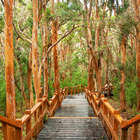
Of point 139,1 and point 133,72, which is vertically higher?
point 139,1

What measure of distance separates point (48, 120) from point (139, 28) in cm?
680

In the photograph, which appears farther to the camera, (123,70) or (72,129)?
(123,70)

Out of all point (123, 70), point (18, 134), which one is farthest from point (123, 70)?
point (18, 134)

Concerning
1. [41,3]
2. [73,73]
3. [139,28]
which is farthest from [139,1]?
[73,73]

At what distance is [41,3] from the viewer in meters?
10.3

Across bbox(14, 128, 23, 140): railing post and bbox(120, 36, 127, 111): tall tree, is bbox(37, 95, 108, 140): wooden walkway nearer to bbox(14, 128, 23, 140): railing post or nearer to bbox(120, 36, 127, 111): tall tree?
bbox(14, 128, 23, 140): railing post

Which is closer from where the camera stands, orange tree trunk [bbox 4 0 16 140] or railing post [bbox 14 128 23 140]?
railing post [bbox 14 128 23 140]

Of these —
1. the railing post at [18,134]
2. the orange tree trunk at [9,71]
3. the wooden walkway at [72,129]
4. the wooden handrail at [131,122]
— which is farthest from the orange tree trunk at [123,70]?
the railing post at [18,134]

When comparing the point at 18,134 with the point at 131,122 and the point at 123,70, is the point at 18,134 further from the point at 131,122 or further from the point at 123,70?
the point at 123,70

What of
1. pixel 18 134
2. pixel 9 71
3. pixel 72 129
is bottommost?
pixel 72 129

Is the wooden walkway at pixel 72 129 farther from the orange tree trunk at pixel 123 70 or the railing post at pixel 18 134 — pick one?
the orange tree trunk at pixel 123 70

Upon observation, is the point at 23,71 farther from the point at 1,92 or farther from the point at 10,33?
the point at 10,33

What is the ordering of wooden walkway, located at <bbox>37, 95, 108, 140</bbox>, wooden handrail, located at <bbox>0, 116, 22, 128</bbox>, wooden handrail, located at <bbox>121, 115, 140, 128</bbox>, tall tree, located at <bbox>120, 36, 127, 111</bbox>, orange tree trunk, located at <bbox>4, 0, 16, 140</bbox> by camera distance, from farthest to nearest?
tall tree, located at <bbox>120, 36, 127, 111</bbox>, wooden walkway, located at <bbox>37, 95, 108, 140</bbox>, orange tree trunk, located at <bbox>4, 0, 16, 140</bbox>, wooden handrail, located at <bbox>121, 115, 140, 128</bbox>, wooden handrail, located at <bbox>0, 116, 22, 128</bbox>

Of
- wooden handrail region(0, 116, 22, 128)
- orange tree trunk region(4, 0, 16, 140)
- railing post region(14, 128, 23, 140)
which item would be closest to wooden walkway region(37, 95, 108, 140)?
orange tree trunk region(4, 0, 16, 140)
